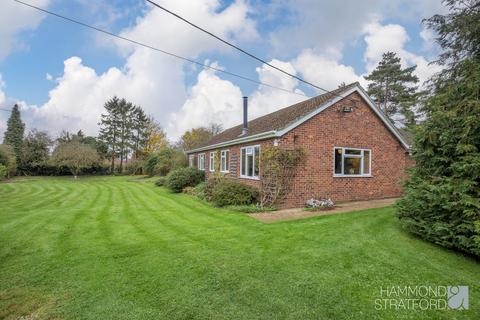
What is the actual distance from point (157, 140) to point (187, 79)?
26074mm

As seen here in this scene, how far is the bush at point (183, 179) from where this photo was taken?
661 inches

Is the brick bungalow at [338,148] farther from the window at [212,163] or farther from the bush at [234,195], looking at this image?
the window at [212,163]

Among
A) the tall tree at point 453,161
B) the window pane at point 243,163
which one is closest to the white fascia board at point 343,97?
the window pane at point 243,163

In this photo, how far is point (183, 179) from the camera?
17.0 m

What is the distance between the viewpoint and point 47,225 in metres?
7.27

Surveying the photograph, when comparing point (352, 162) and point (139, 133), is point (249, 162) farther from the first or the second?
point (139, 133)

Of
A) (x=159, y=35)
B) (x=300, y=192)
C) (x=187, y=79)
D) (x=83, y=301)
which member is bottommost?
(x=83, y=301)

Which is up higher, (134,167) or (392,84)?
(392,84)

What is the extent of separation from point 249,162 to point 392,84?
30.9 metres

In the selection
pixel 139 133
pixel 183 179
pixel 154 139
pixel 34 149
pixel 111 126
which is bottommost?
pixel 183 179

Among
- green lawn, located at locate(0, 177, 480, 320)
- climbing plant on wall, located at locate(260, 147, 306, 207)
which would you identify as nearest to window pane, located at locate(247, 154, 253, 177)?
climbing plant on wall, located at locate(260, 147, 306, 207)

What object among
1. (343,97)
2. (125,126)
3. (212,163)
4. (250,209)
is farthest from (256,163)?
(125,126)

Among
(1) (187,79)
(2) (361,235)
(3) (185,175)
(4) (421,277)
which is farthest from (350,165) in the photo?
(1) (187,79)

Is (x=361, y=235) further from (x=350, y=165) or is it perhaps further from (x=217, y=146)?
(x=217, y=146)
